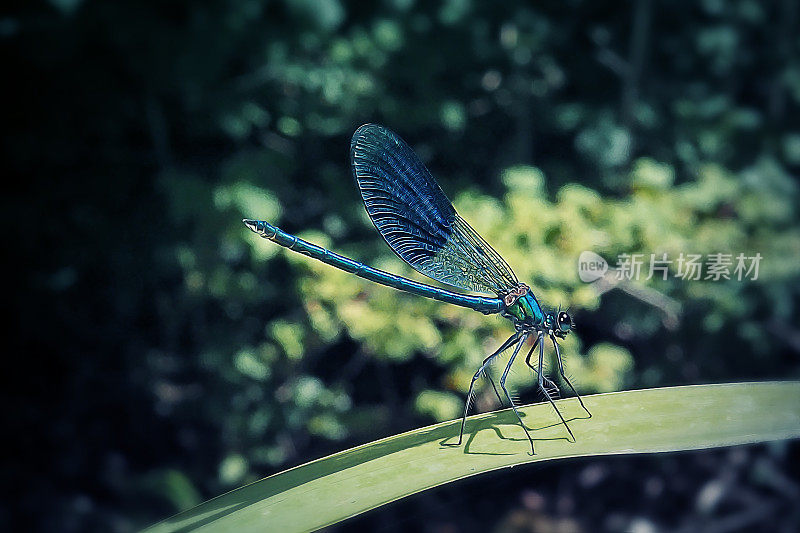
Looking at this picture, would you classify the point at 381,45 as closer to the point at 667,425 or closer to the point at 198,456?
the point at 198,456

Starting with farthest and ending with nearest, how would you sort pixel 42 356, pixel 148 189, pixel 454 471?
pixel 42 356 < pixel 148 189 < pixel 454 471

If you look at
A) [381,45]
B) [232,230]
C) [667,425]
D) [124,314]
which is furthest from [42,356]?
[667,425]

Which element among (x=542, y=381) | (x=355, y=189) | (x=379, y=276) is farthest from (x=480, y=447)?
(x=355, y=189)

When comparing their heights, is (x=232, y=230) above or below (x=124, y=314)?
below

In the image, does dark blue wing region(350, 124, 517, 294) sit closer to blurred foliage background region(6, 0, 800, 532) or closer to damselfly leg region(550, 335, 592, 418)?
damselfly leg region(550, 335, 592, 418)

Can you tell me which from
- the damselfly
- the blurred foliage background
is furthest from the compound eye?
the blurred foliage background

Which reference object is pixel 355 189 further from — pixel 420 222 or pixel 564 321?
pixel 564 321
